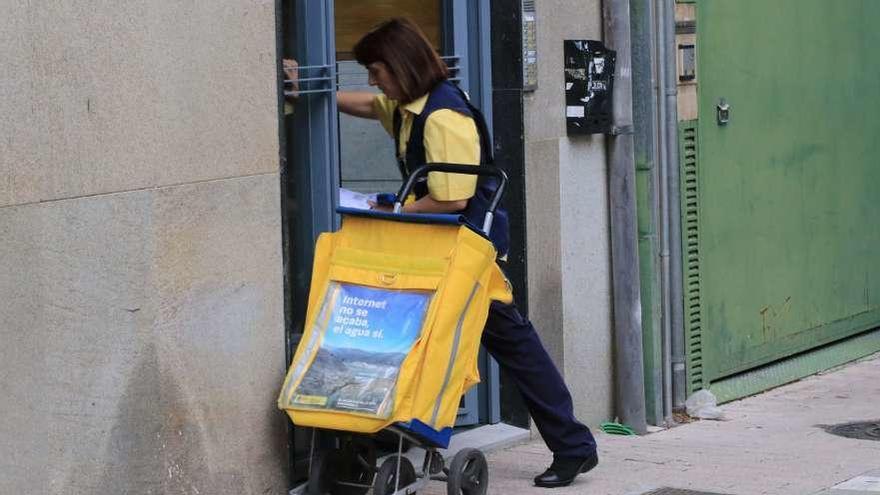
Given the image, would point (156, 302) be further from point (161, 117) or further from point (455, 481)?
point (455, 481)

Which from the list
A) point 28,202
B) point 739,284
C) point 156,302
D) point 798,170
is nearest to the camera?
point 28,202

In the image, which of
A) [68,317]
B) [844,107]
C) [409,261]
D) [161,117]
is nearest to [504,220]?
[409,261]

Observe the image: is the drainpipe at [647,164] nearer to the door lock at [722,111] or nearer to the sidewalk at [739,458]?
the sidewalk at [739,458]

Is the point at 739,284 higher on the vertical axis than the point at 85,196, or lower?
lower

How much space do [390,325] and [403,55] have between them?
41.6 inches

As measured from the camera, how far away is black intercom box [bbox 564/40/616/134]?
755cm

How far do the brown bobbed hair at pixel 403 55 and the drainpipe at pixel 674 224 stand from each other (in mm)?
2462

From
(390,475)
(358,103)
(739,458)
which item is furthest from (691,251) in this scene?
(390,475)

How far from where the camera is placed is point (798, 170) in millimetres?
9656

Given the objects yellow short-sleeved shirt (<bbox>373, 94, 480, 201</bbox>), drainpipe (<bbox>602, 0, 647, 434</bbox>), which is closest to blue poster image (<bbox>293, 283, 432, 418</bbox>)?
yellow short-sleeved shirt (<bbox>373, 94, 480, 201</bbox>)

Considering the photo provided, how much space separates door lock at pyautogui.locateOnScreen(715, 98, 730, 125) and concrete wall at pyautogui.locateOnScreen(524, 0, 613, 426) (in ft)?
4.06

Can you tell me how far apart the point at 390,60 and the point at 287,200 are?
2.14 feet

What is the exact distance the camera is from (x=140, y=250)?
521 cm

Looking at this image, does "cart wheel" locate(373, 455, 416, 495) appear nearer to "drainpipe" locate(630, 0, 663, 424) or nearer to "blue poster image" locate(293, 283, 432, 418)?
"blue poster image" locate(293, 283, 432, 418)
